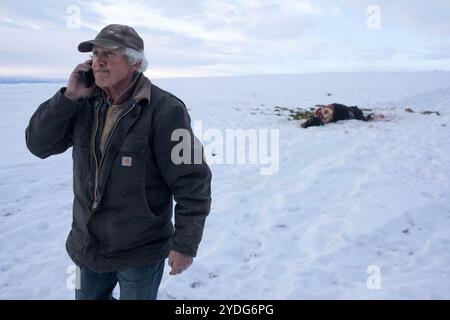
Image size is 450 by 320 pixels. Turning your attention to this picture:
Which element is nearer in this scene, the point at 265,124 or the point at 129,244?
the point at 129,244

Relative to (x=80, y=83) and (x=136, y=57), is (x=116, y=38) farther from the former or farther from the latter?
(x=80, y=83)

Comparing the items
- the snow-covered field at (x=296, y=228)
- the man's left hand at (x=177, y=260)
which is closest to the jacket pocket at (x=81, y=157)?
the man's left hand at (x=177, y=260)

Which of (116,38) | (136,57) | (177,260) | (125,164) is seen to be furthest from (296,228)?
(116,38)

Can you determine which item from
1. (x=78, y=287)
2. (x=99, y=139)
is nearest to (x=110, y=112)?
(x=99, y=139)

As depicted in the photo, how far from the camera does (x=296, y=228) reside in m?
5.41

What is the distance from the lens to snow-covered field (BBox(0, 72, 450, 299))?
4.08 meters

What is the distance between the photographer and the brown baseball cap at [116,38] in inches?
91.3

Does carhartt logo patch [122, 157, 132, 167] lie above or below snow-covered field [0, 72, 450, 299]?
above

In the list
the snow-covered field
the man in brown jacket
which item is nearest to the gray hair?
the man in brown jacket

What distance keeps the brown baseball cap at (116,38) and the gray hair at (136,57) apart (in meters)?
0.03

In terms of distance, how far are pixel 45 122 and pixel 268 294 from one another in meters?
2.65

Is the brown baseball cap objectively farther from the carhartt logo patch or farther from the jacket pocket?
the carhartt logo patch

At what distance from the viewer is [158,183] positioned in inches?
96.5
